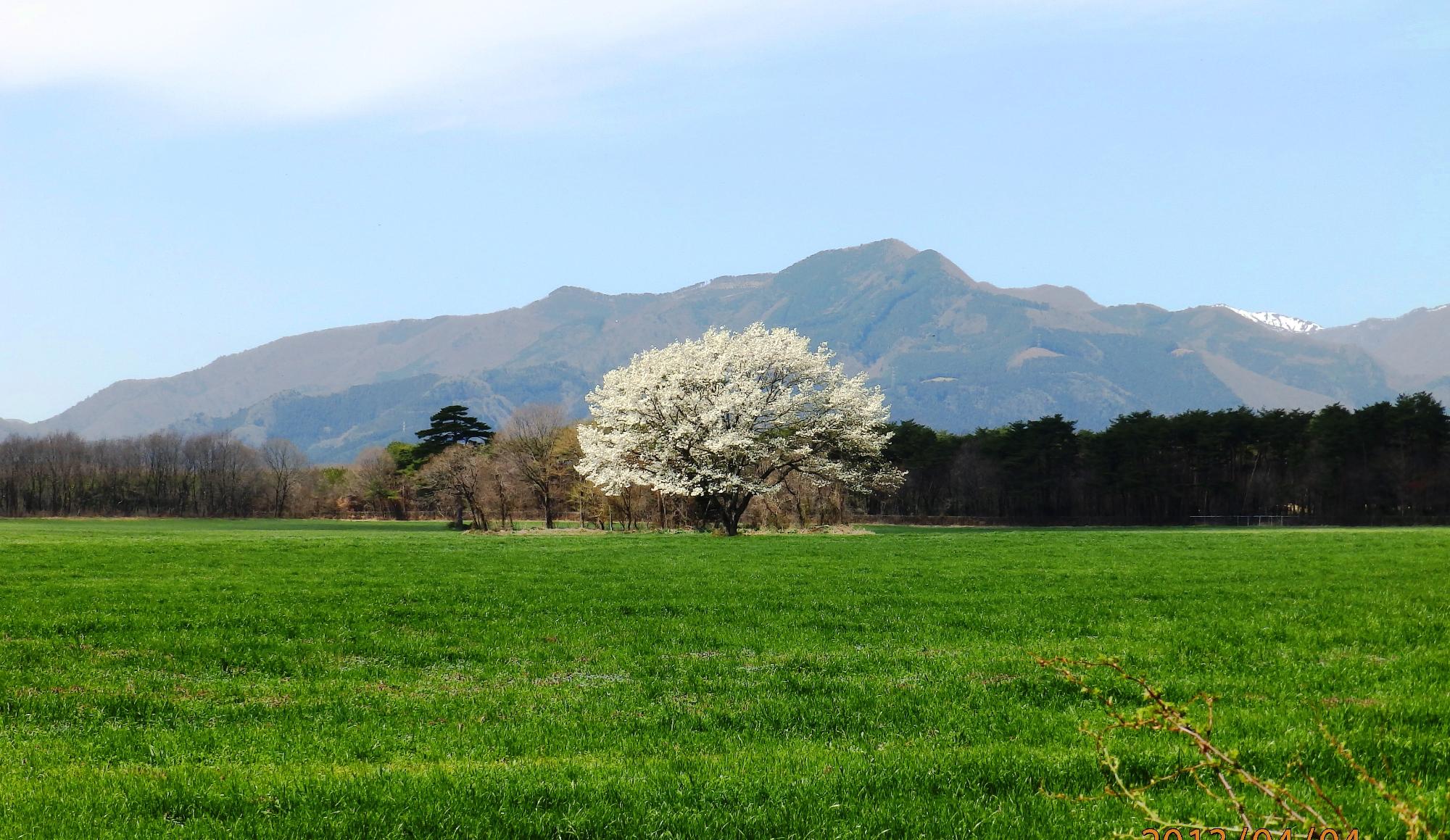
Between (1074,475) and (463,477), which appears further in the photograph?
(1074,475)

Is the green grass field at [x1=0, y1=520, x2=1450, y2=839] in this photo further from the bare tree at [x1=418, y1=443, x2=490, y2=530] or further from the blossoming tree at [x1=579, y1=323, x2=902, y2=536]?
the bare tree at [x1=418, y1=443, x2=490, y2=530]

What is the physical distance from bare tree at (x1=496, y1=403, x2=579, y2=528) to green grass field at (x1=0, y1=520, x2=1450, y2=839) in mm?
58711

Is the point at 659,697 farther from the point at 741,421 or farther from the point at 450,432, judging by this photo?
the point at 450,432

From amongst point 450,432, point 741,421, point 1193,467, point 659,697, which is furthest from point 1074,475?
point 659,697

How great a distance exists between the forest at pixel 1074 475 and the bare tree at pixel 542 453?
0.53 feet

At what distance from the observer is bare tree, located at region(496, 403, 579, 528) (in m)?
84.9

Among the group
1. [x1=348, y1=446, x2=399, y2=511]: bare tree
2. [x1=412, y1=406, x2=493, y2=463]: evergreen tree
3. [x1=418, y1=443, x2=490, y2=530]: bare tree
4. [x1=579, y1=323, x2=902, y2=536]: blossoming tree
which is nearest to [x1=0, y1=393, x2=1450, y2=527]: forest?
[x1=418, y1=443, x2=490, y2=530]: bare tree

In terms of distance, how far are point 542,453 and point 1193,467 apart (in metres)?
71.7

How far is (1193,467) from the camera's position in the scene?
355ft

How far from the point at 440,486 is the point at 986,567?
79.1 meters

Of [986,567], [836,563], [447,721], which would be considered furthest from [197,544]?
[447,721]

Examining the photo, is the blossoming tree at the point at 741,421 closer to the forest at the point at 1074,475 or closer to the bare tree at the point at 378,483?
the forest at the point at 1074,475

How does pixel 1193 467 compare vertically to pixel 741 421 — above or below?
below

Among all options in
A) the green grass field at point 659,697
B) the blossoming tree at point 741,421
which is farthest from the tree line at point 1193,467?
the green grass field at point 659,697
